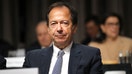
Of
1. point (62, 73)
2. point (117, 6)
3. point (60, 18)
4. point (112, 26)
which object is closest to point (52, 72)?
point (62, 73)

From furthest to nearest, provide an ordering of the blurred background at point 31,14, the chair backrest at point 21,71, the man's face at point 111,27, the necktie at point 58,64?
1. the blurred background at point 31,14
2. the man's face at point 111,27
3. the necktie at point 58,64
4. the chair backrest at point 21,71

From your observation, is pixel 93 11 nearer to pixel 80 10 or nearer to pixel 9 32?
pixel 80 10

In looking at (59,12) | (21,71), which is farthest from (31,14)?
(21,71)

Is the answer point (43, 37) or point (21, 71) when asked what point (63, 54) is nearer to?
point (21, 71)

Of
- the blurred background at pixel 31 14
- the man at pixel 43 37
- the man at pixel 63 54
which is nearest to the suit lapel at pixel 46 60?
the man at pixel 63 54

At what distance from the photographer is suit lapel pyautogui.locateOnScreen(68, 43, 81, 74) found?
2416mm

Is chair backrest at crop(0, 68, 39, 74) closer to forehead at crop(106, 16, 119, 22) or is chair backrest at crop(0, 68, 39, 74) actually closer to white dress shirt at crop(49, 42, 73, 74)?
white dress shirt at crop(49, 42, 73, 74)

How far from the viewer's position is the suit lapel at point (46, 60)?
2445 mm

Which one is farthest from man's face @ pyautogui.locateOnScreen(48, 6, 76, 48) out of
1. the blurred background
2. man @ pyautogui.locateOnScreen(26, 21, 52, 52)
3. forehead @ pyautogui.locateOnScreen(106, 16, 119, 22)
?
the blurred background

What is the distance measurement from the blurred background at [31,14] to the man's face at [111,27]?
86.4 inches

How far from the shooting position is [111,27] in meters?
4.55

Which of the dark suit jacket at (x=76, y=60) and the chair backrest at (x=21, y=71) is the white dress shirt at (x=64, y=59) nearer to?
the dark suit jacket at (x=76, y=60)

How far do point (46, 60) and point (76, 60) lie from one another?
182 mm

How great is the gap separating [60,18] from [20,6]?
4869 mm
